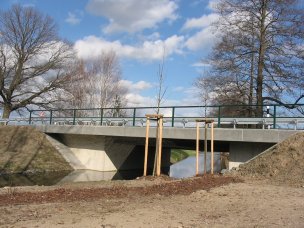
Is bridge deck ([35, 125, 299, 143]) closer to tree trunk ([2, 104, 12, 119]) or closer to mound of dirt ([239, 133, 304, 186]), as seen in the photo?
mound of dirt ([239, 133, 304, 186])

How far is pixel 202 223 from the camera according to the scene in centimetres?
743

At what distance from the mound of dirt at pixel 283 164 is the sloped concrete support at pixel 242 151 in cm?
231

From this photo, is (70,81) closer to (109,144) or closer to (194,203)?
(109,144)

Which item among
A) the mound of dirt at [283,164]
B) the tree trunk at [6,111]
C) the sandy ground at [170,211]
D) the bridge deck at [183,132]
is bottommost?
the sandy ground at [170,211]

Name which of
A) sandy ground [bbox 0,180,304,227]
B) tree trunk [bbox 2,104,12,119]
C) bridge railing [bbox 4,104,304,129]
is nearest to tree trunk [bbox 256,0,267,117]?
bridge railing [bbox 4,104,304,129]

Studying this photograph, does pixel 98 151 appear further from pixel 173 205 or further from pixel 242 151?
pixel 173 205

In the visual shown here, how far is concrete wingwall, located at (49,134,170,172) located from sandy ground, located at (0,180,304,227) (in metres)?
18.0

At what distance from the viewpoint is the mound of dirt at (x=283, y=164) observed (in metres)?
14.1

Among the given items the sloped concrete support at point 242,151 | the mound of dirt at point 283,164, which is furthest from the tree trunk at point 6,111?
the mound of dirt at point 283,164

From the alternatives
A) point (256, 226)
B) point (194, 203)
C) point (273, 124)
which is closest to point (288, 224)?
point (256, 226)

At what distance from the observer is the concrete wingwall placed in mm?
29203

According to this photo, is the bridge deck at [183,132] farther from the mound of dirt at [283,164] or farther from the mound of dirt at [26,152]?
the mound of dirt at [26,152]

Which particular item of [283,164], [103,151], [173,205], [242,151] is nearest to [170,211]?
[173,205]

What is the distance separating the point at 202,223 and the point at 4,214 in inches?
149
